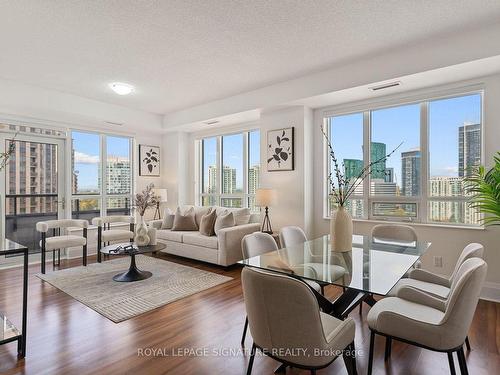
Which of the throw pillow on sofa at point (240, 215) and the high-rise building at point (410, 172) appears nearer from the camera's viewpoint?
the high-rise building at point (410, 172)

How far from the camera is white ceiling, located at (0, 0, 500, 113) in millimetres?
2523

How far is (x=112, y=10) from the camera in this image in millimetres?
2549

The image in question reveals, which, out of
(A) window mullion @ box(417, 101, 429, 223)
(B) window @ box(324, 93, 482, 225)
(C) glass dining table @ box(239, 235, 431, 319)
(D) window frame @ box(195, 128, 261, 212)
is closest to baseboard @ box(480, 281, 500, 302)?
(B) window @ box(324, 93, 482, 225)

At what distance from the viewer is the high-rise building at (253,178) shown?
5.73m

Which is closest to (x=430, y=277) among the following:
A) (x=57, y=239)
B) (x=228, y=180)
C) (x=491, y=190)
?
(x=491, y=190)

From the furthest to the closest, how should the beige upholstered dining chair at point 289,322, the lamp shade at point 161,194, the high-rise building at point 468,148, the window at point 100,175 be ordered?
1. the lamp shade at point 161,194
2. the window at point 100,175
3. the high-rise building at point 468,148
4. the beige upholstered dining chair at point 289,322

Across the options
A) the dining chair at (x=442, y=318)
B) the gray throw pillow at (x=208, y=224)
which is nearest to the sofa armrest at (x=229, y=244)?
the gray throw pillow at (x=208, y=224)

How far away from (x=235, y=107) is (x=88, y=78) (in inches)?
87.1

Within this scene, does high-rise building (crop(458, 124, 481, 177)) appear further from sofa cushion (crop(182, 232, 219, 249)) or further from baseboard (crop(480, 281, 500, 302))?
sofa cushion (crop(182, 232, 219, 249))

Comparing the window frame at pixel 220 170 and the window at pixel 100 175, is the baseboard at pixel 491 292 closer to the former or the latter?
the window frame at pixel 220 170

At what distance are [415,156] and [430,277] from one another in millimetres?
1981

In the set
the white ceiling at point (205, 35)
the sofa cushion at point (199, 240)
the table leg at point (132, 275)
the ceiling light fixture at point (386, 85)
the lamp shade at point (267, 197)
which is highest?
the white ceiling at point (205, 35)

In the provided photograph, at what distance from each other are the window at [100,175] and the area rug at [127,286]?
1.52m

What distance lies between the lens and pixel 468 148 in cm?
357
